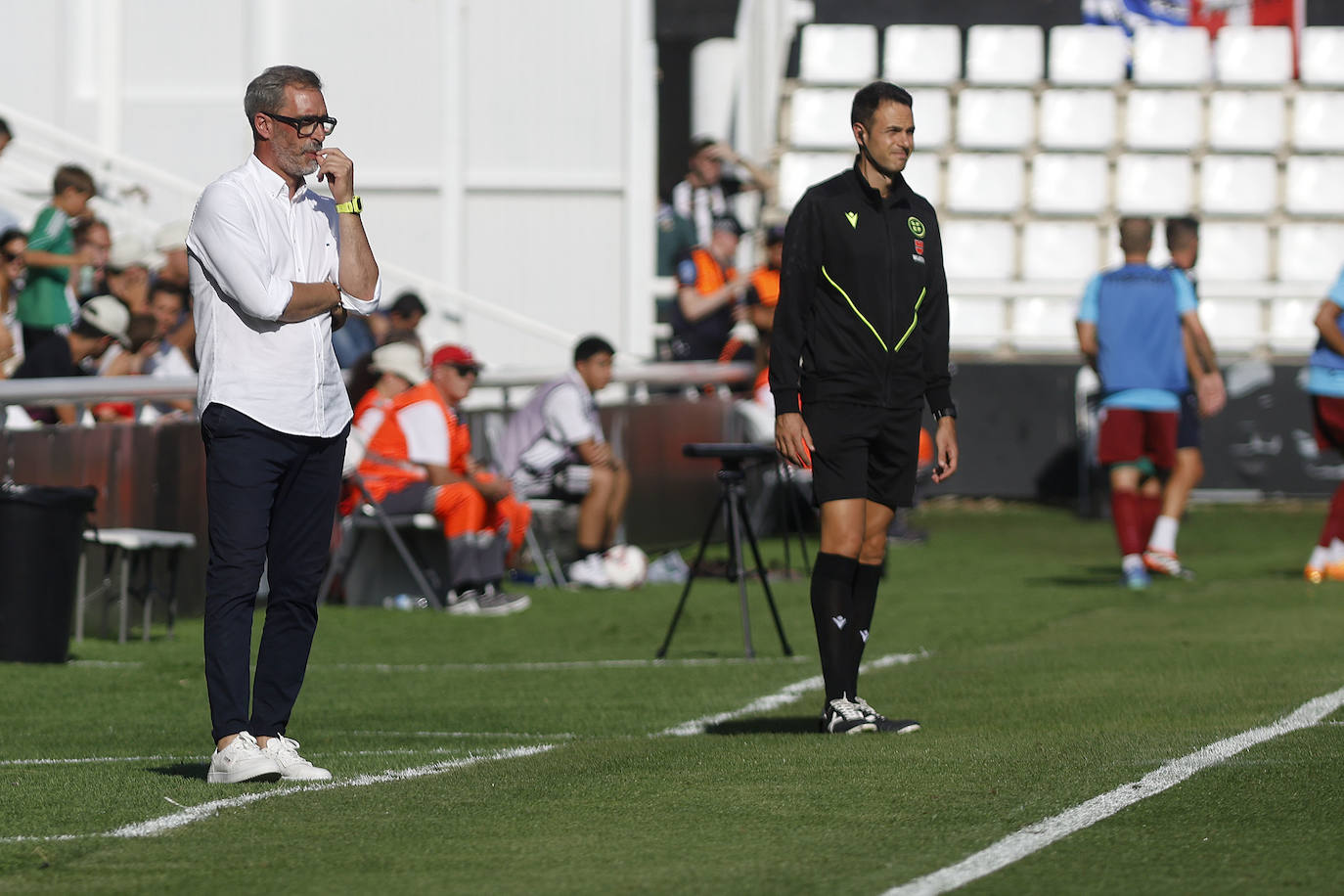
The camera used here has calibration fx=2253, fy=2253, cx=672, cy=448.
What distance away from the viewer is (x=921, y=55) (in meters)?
24.0

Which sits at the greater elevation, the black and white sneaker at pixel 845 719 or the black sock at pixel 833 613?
the black sock at pixel 833 613

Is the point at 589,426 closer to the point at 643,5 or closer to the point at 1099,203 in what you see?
the point at 643,5

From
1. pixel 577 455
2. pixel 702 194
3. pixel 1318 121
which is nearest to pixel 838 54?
pixel 1318 121

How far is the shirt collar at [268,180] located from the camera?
6.38 m

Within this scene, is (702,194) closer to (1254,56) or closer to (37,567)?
(1254,56)

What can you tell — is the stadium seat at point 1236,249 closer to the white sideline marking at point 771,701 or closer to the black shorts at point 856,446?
the white sideline marking at point 771,701

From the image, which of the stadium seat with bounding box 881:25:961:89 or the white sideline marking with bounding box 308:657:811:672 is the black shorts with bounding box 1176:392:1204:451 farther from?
the stadium seat with bounding box 881:25:961:89

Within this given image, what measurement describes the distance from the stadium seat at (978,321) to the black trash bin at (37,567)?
43.0 ft

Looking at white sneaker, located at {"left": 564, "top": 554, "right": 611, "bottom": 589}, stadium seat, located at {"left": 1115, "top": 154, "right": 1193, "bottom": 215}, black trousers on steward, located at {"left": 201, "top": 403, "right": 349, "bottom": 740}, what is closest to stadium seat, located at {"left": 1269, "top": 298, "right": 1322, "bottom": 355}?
stadium seat, located at {"left": 1115, "top": 154, "right": 1193, "bottom": 215}

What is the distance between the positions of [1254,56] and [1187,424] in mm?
11239

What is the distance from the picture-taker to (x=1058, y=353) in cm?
2058

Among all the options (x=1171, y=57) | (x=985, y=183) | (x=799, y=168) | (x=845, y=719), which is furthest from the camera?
(x=1171, y=57)

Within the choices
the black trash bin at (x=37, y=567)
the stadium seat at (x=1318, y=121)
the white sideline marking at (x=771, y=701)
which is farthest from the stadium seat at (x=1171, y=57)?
the black trash bin at (x=37, y=567)

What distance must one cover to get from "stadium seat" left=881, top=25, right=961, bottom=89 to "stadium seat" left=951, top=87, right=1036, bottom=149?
1.09 ft
